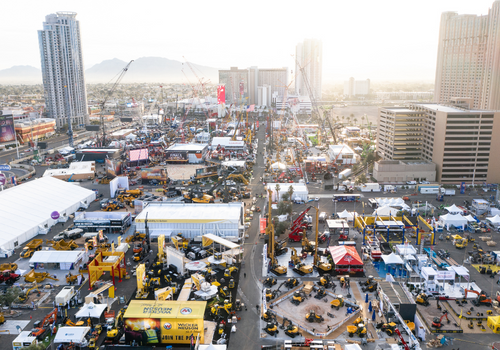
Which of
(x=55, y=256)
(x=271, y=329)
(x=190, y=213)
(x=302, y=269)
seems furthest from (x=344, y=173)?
(x=55, y=256)

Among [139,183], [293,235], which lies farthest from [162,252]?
[139,183]

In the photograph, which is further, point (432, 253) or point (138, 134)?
point (138, 134)

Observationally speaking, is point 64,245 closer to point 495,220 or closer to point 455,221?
point 455,221

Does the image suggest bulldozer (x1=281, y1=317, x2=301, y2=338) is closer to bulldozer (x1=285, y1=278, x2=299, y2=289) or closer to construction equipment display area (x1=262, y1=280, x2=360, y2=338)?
construction equipment display area (x1=262, y1=280, x2=360, y2=338)

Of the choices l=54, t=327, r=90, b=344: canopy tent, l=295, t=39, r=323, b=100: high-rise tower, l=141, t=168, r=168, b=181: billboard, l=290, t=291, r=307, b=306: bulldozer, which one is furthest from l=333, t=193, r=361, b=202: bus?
l=295, t=39, r=323, b=100: high-rise tower

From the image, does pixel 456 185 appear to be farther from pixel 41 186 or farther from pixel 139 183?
pixel 41 186

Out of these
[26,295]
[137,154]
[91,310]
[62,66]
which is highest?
[62,66]
